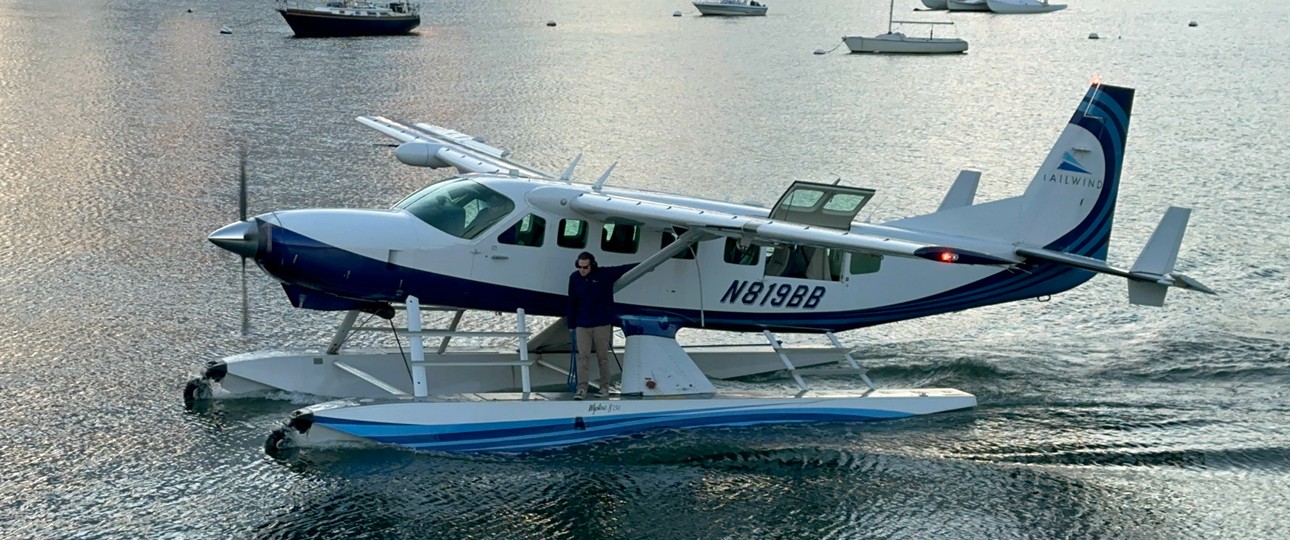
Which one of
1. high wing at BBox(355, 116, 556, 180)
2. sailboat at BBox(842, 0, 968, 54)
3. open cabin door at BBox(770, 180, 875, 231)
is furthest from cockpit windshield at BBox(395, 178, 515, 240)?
sailboat at BBox(842, 0, 968, 54)

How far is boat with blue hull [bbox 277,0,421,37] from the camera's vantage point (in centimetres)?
7244

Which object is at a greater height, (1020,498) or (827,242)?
(827,242)

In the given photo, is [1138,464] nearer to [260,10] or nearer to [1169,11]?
[260,10]

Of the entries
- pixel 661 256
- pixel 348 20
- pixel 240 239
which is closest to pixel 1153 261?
pixel 661 256

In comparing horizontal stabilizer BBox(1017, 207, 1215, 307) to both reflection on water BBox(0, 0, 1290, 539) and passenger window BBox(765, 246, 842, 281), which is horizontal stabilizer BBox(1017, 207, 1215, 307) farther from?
passenger window BBox(765, 246, 842, 281)

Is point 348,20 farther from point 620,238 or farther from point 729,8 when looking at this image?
point 620,238

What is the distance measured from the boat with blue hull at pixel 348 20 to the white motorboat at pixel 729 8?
3033 cm

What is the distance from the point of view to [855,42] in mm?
71875

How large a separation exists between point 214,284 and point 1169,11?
361 feet

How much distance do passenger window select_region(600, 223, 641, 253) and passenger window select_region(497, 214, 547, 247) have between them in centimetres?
76

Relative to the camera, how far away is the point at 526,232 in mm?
15977

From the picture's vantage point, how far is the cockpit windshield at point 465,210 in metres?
15.9

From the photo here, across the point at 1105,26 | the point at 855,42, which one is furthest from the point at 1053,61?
the point at 1105,26

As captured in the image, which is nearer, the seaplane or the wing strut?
the seaplane
